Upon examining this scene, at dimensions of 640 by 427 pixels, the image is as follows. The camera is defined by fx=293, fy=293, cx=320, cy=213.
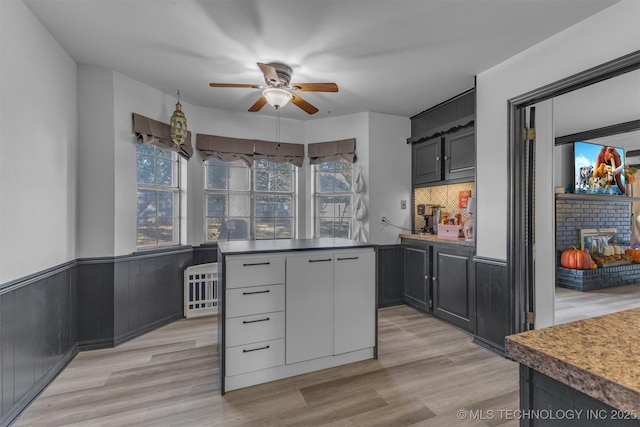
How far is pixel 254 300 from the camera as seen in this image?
218 centimetres

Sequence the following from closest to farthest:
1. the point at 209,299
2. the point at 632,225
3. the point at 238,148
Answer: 1. the point at 209,299
2. the point at 238,148
3. the point at 632,225

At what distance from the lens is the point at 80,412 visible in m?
1.92

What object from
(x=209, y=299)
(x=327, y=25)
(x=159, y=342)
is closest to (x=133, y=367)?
(x=159, y=342)

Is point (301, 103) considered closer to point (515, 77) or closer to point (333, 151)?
point (333, 151)

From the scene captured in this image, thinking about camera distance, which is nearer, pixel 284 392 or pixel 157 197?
pixel 284 392

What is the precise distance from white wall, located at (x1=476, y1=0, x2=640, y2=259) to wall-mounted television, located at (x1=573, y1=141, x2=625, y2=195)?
10.9 feet

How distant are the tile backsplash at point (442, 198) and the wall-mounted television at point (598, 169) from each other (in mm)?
2703

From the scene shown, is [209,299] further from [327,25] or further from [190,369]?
[327,25]

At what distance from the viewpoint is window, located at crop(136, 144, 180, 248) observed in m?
3.33

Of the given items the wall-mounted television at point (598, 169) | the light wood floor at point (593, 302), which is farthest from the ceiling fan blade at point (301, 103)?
the wall-mounted television at point (598, 169)

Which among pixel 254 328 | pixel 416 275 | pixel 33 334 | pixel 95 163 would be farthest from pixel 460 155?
pixel 33 334

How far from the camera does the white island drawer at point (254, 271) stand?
83.2 inches

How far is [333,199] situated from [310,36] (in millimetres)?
2471

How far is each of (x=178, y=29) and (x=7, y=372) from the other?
8.46ft
